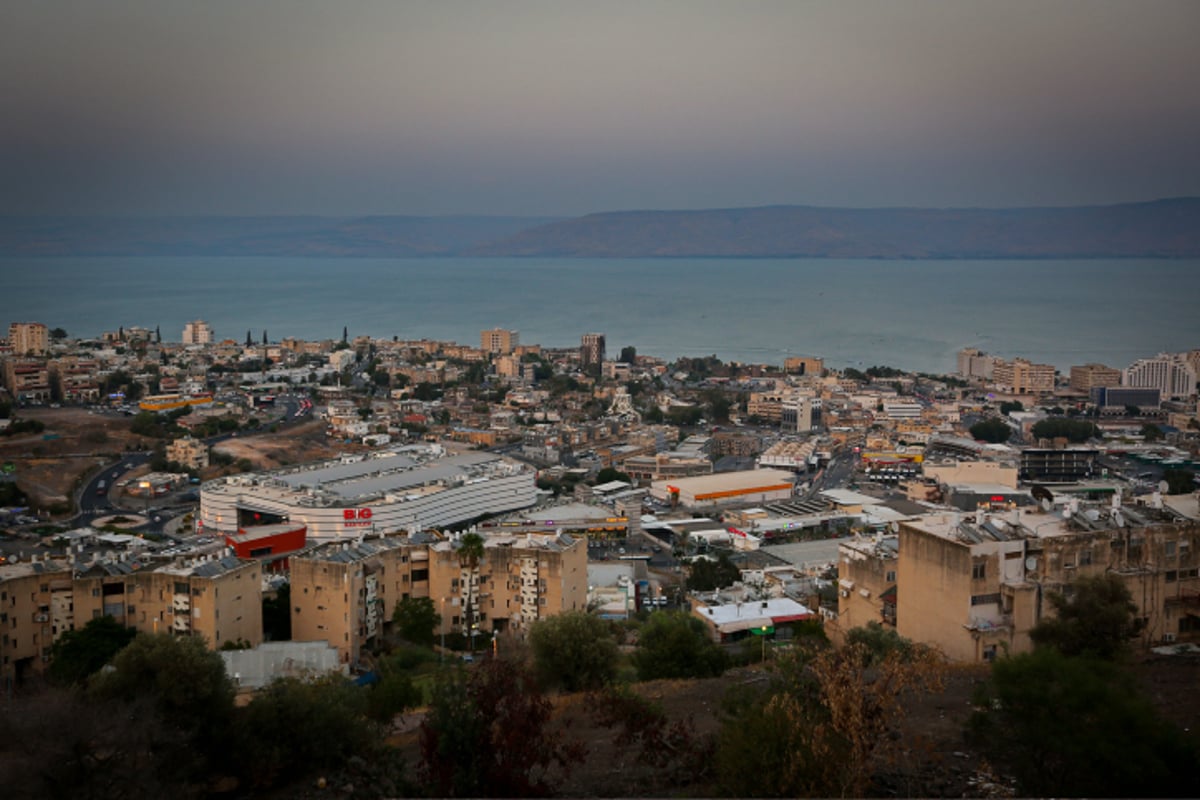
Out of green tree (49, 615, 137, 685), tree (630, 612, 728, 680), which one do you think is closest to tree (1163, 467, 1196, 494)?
tree (630, 612, 728, 680)

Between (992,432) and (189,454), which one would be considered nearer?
(189,454)

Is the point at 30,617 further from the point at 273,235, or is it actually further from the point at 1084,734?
the point at 273,235

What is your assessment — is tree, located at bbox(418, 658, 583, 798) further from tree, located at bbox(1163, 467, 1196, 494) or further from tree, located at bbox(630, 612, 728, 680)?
tree, located at bbox(1163, 467, 1196, 494)

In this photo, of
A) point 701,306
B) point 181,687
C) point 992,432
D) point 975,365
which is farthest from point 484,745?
point 701,306

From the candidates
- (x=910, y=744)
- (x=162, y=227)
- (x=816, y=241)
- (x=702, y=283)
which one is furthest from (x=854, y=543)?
(x=162, y=227)

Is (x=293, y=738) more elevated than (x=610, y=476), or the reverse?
(x=293, y=738)

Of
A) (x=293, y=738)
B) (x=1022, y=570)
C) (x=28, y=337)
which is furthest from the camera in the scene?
(x=28, y=337)

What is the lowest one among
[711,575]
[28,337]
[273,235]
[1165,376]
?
[711,575]

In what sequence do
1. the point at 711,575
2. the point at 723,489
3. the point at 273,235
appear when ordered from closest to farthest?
the point at 711,575 < the point at 723,489 < the point at 273,235
